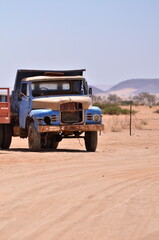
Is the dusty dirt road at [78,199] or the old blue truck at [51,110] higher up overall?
the old blue truck at [51,110]

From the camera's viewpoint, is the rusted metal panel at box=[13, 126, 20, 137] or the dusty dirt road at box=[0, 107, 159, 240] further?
the rusted metal panel at box=[13, 126, 20, 137]

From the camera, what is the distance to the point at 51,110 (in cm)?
2205

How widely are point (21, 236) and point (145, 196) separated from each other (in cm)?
371

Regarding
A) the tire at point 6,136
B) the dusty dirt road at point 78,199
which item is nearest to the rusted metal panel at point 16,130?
the tire at point 6,136

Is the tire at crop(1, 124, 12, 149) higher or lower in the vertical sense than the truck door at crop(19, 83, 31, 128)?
lower

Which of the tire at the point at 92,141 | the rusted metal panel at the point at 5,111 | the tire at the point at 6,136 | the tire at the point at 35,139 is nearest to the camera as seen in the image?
the tire at the point at 35,139

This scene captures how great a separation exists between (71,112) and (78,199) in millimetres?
11700

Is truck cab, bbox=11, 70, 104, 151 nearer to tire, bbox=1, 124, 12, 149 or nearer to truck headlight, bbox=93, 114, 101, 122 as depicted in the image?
truck headlight, bbox=93, 114, 101, 122

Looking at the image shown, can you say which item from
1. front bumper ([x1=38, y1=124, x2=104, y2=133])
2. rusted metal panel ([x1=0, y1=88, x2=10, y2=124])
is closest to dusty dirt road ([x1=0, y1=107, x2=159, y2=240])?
front bumper ([x1=38, y1=124, x2=104, y2=133])

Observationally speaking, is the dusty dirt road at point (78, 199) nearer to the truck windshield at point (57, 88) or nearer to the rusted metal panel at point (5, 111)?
the rusted metal panel at point (5, 111)

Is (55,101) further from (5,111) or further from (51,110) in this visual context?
(5,111)

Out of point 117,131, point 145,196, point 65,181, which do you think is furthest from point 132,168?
point 117,131

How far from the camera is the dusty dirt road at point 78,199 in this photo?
8.14 metres

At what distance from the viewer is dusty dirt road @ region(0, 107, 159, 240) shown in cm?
814
